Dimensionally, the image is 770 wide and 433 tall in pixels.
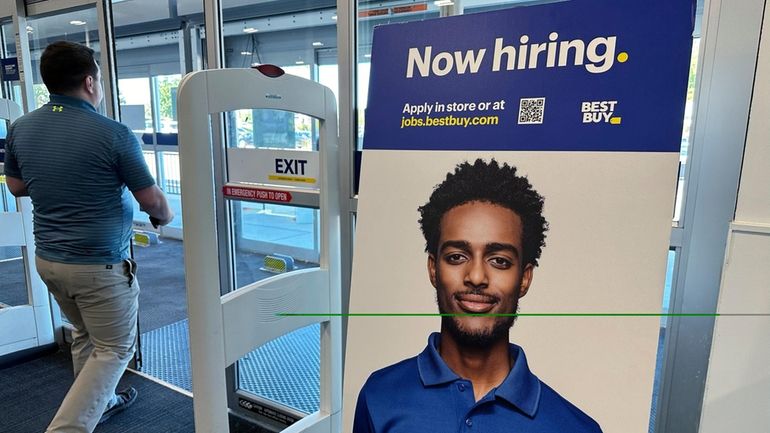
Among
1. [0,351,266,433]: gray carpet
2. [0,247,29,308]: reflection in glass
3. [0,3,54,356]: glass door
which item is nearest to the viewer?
[0,351,266,433]: gray carpet

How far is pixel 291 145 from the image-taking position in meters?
2.50

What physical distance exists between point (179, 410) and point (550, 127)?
2.48 m

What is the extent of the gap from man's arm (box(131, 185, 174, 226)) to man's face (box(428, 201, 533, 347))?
1351 millimetres

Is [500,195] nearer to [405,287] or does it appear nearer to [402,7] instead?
[405,287]

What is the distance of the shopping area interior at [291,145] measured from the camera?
1329 millimetres

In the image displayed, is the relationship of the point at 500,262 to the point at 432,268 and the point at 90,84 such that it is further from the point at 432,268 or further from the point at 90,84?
the point at 90,84

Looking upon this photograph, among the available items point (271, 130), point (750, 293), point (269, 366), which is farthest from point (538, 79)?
point (269, 366)

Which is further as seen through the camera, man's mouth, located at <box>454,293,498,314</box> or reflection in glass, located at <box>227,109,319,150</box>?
reflection in glass, located at <box>227,109,319,150</box>

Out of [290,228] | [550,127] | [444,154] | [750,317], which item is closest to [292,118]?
[290,228]

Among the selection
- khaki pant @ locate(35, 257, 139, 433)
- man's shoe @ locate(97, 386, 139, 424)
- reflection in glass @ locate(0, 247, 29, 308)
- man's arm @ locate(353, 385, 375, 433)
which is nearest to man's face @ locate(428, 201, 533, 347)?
man's arm @ locate(353, 385, 375, 433)

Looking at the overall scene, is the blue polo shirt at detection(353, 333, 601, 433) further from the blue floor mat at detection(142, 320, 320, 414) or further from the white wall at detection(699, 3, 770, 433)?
the blue floor mat at detection(142, 320, 320, 414)

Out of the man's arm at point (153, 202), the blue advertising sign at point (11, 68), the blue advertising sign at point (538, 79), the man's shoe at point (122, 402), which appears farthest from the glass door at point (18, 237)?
the blue advertising sign at point (538, 79)

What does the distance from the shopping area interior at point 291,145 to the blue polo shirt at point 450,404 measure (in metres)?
0.64

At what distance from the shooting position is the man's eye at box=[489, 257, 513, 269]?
1.08 m
